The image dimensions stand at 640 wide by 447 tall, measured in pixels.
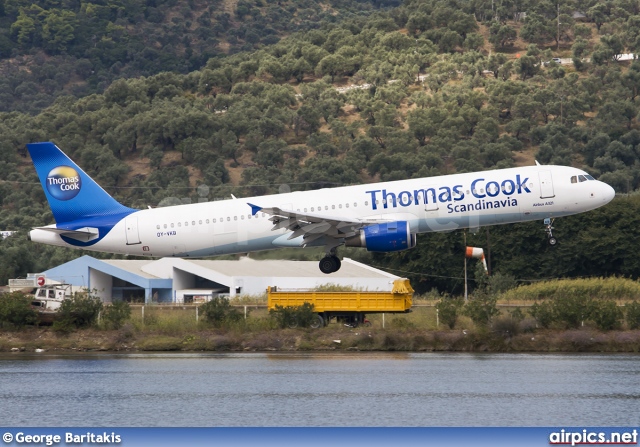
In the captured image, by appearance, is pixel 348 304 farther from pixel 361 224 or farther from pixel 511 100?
pixel 511 100

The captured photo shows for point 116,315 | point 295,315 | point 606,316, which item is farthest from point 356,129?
point 606,316

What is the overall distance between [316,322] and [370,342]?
341cm

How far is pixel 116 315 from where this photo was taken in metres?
67.6

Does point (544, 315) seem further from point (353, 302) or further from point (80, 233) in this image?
point (80, 233)

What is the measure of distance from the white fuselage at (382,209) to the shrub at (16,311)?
11535mm

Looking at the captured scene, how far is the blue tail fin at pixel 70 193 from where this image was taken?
5840 centimetres

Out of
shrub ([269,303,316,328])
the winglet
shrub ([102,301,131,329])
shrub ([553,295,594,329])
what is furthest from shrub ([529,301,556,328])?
shrub ([102,301,131,329])

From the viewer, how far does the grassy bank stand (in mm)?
64125

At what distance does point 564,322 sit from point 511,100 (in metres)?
108

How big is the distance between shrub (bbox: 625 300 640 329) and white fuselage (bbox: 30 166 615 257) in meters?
11.8

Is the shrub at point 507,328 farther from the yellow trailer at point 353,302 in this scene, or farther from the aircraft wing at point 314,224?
the aircraft wing at point 314,224

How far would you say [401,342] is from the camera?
2537 inches

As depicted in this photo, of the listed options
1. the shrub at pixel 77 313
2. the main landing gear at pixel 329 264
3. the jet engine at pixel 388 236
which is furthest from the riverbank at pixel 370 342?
the jet engine at pixel 388 236

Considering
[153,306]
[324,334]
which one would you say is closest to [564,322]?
[324,334]
